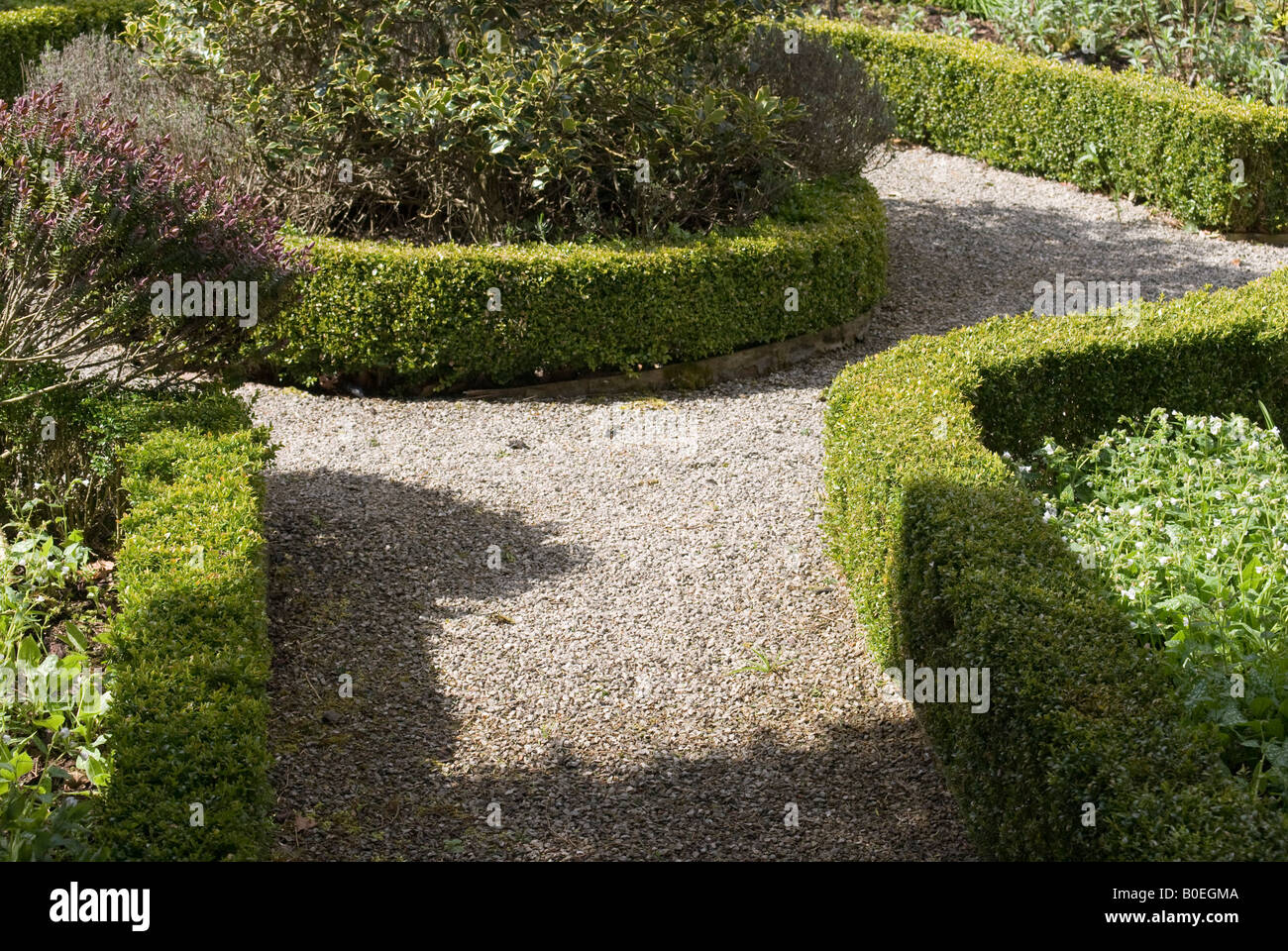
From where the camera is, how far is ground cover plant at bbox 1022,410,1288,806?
421cm

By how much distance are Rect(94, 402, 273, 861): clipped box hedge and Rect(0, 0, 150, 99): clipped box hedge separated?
857 cm

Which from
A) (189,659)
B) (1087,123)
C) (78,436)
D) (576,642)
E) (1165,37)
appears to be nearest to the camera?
(189,659)

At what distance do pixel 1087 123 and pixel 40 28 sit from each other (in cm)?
996

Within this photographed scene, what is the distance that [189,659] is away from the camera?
13.7 feet

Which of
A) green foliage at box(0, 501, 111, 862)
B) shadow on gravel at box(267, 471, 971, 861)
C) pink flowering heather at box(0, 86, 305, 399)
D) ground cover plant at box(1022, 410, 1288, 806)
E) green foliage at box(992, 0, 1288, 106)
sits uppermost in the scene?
green foliage at box(992, 0, 1288, 106)

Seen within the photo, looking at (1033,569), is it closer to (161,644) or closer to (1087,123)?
(161,644)

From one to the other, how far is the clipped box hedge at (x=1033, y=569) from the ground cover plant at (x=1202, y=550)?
0.26 meters

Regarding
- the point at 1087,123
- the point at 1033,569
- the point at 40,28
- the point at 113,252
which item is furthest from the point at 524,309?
the point at 40,28

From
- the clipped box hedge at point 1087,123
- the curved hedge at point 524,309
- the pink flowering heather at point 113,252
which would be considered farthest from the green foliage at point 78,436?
the clipped box hedge at point 1087,123

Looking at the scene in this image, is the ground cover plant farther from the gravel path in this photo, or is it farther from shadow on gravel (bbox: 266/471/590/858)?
shadow on gravel (bbox: 266/471/590/858)

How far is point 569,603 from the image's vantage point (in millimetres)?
5805

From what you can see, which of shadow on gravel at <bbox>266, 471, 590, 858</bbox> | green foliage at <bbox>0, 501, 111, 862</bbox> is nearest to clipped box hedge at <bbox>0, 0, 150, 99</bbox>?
shadow on gravel at <bbox>266, 471, 590, 858</bbox>

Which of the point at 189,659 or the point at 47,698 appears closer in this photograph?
the point at 189,659
